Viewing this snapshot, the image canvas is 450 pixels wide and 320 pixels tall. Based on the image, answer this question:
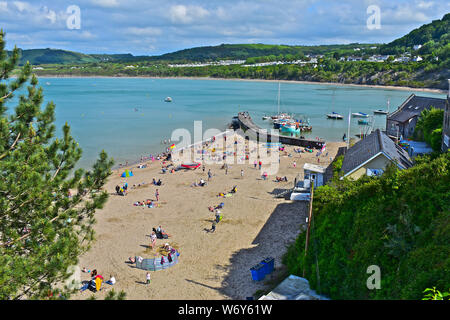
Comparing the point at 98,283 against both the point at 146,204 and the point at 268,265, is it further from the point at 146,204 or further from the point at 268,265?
the point at 146,204

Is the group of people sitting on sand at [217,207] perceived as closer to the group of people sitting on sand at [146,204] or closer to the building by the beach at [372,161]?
the group of people sitting on sand at [146,204]

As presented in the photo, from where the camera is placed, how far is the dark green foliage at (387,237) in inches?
416

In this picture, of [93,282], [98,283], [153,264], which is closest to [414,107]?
[153,264]

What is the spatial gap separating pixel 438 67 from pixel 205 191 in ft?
524

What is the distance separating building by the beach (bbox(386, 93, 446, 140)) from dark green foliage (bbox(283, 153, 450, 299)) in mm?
33783

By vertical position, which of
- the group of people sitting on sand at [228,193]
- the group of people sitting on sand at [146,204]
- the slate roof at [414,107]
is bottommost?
the group of people sitting on sand at [146,204]

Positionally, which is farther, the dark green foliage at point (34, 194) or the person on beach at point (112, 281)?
A: the person on beach at point (112, 281)

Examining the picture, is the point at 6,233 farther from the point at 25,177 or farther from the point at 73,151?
the point at 73,151

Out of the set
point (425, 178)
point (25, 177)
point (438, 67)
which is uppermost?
point (438, 67)

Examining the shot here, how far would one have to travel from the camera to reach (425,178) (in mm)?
13570

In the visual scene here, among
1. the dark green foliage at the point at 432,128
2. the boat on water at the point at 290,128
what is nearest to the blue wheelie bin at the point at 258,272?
the dark green foliage at the point at 432,128

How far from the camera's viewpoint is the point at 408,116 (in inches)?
1871

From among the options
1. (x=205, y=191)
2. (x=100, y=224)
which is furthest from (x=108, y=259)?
(x=205, y=191)

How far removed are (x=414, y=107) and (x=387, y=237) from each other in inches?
1681
